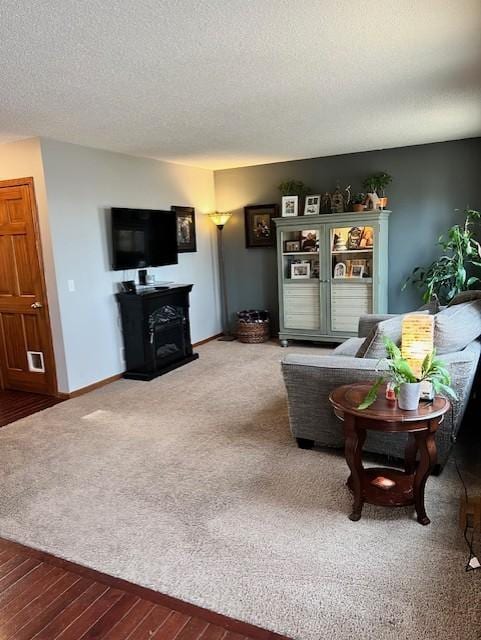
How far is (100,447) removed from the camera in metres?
3.43

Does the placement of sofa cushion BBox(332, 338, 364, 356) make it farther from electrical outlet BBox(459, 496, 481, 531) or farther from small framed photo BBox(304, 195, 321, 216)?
small framed photo BBox(304, 195, 321, 216)

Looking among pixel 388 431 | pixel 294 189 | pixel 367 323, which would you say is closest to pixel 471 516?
pixel 388 431

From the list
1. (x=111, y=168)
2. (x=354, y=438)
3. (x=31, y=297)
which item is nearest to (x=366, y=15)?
(x=354, y=438)

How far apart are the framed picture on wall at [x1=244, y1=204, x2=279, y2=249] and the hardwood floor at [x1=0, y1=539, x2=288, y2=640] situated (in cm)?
516

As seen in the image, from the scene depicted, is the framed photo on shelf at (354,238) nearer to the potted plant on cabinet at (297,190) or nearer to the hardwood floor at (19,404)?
the potted plant on cabinet at (297,190)

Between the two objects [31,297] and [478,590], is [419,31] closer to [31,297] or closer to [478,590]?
[478,590]

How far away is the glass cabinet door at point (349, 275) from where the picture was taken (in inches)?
225

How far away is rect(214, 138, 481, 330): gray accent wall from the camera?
5473mm

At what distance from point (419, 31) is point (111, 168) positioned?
3511 mm

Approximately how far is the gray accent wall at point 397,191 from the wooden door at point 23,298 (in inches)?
124

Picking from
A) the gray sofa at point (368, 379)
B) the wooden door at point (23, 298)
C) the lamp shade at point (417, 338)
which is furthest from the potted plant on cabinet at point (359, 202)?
the wooden door at point (23, 298)

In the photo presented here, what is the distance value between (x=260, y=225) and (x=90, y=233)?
2669mm

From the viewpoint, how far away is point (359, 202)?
19.0 feet

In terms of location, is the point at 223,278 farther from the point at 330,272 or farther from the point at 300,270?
the point at 330,272
